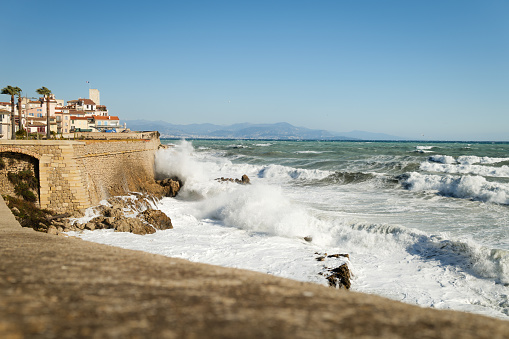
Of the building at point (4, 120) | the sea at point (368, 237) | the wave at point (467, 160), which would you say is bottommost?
the sea at point (368, 237)

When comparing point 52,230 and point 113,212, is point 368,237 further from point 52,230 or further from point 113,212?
point 52,230

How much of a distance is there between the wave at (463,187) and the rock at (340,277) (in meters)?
13.7

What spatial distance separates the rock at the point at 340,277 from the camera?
8.73 meters

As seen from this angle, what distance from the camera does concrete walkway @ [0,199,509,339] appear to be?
2340 mm

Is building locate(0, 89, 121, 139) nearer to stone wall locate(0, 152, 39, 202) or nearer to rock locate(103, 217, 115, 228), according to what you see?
stone wall locate(0, 152, 39, 202)

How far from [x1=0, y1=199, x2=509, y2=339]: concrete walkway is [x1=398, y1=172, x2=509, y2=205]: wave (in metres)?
19.2

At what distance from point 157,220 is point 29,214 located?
15.1 ft

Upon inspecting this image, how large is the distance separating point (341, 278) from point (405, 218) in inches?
293

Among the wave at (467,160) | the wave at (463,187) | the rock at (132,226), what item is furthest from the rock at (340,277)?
the wave at (467,160)

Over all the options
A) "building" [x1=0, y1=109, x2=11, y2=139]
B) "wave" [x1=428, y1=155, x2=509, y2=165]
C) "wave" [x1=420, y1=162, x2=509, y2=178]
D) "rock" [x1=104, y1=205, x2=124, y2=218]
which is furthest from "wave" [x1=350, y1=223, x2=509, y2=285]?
"wave" [x1=428, y1=155, x2=509, y2=165]

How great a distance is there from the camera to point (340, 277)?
9.02 metres

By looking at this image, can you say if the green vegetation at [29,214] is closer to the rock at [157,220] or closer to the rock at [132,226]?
the rock at [132,226]

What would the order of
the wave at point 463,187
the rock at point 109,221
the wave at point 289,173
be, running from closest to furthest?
the rock at point 109,221
the wave at point 463,187
the wave at point 289,173

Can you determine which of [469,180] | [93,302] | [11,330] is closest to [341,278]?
[93,302]
